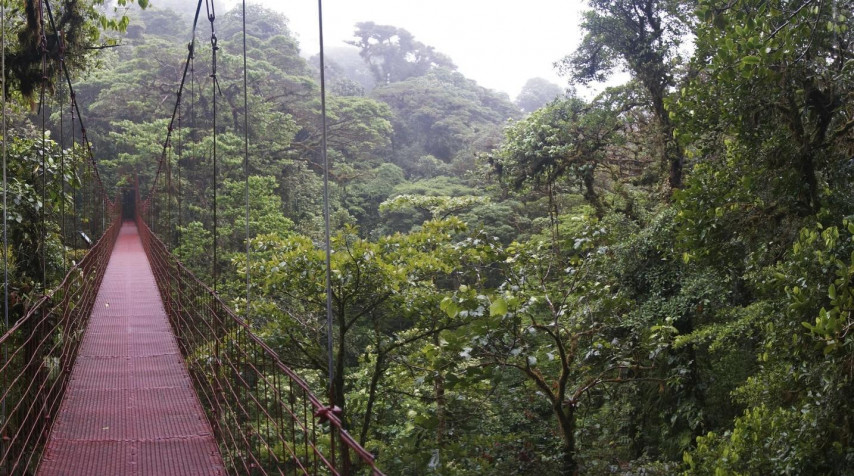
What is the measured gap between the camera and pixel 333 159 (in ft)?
54.7

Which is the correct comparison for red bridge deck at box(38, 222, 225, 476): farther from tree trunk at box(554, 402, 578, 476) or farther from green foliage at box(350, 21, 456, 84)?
green foliage at box(350, 21, 456, 84)

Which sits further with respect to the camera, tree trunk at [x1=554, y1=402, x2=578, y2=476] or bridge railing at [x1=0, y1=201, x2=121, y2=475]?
tree trunk at [x1=554, y1=402, x2=578, y2=476]

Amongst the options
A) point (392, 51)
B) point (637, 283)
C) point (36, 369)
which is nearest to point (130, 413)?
point (36, 369)

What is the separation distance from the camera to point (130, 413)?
2.75 meters

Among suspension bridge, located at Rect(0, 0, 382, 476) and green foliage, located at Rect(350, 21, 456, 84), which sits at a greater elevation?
green foliage, located at Rect(350, 21, 456, 84)

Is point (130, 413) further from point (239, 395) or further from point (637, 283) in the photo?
point (637, 283)

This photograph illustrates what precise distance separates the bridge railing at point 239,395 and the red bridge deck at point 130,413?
89 millimetres

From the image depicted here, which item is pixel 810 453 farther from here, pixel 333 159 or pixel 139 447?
pixel 333 159

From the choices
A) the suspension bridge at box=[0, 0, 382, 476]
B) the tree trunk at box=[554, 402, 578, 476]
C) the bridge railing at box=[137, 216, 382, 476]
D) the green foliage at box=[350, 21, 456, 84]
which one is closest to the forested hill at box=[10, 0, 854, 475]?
the tree trunk at box=[554, 402, 578, 476]

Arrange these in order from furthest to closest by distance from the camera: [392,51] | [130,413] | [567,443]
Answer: [392,51] < [567,443] < [130,413]

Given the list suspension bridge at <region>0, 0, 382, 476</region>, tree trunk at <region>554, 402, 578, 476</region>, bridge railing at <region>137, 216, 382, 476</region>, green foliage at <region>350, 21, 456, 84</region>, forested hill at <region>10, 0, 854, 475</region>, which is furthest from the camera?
green foliage at <region>350, 21, 456, 84</region>

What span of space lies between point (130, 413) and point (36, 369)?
2.21 ft

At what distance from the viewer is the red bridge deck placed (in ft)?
7.48

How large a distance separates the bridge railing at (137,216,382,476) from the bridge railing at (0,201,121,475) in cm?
56
